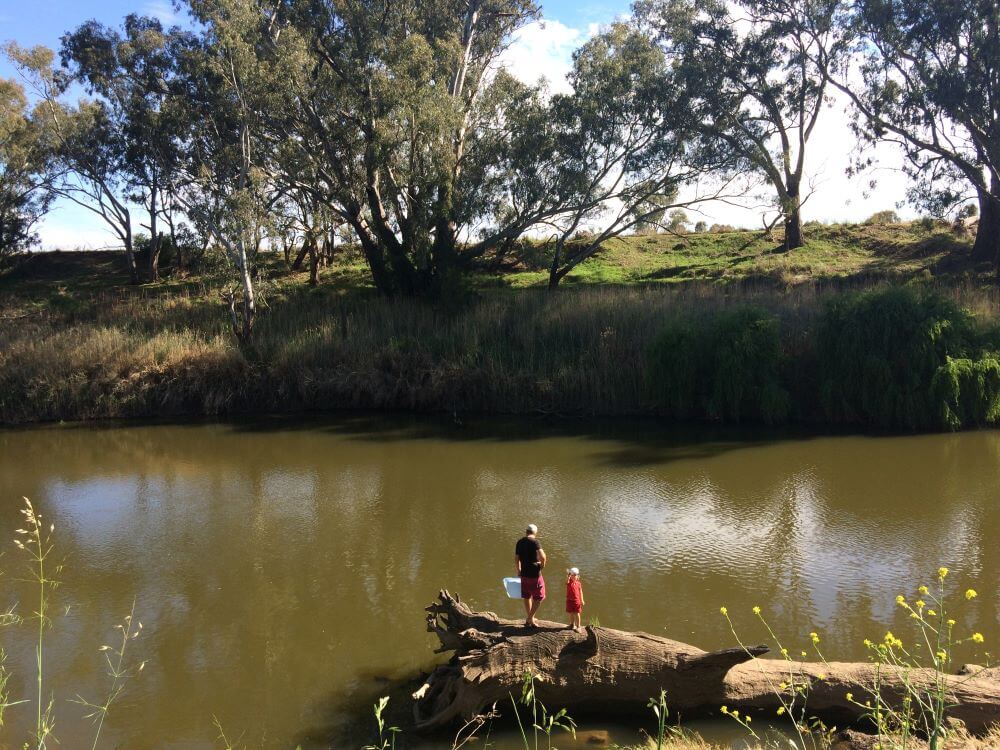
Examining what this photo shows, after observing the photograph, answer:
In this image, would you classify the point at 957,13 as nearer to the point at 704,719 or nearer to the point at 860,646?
the point at 860,646

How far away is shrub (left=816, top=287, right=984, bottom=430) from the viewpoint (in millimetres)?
16203

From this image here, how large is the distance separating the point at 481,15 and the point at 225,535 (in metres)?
21.9

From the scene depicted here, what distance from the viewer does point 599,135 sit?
23.4 metres

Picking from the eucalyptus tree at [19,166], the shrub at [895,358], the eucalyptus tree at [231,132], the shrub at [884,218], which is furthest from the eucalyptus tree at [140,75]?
the shrub at [884,218]

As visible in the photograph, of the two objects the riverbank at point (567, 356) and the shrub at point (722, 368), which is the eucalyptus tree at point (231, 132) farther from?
the shrub at point (722, 368)

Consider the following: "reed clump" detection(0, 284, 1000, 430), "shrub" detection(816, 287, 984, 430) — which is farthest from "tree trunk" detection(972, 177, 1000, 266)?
"shrub" detection(816, 287, 984, 430)

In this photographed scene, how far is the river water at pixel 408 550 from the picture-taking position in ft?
21.7

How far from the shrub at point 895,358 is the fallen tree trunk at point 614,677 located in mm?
12213

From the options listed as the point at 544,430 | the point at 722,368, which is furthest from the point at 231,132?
the point at 722,368

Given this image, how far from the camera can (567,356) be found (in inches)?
799

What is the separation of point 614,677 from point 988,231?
1064 inches

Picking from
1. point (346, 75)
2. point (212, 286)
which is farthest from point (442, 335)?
point (212, 286)

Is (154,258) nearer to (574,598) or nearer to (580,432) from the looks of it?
(580,432)

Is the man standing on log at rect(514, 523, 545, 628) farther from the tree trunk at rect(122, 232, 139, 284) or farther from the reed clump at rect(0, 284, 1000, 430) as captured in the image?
the tree trunk at rect(122, 232, 139, 284)
